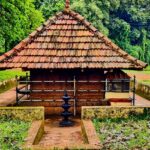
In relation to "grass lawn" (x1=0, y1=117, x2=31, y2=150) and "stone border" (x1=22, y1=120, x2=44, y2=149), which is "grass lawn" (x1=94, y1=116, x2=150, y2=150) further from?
"grass lawn" (x1=0, y1=117, x2=31, y2=150)

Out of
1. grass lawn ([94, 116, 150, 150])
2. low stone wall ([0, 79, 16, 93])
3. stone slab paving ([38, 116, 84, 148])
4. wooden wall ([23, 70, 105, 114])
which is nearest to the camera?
grass lawn ([94, 116, 150, 150])

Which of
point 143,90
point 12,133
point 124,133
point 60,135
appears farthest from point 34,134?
point 143,90

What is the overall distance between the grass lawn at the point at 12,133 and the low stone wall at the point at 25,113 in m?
0.22

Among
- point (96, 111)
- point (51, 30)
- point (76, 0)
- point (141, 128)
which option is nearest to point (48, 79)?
point (51, 30)

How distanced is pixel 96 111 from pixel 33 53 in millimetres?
3677

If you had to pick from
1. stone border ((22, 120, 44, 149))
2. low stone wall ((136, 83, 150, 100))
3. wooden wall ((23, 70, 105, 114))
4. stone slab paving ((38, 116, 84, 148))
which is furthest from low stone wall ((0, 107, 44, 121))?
low stone wall ((136, 83, 150, 100))

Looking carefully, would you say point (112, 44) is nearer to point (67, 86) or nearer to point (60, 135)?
point (67, 86)

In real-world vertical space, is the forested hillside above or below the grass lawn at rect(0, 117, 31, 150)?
above

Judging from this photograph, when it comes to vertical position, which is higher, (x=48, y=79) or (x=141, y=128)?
(x=48, y=79)

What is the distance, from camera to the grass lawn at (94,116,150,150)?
419 inches

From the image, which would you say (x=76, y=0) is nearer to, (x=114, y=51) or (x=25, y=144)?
(x=114, y=51)

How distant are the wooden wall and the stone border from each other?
129 inches

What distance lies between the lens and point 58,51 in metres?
16.2

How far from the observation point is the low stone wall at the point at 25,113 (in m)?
13.9
